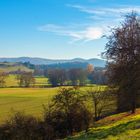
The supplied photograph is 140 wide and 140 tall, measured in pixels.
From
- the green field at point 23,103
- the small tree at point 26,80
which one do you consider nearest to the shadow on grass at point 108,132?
the green field at point 23,103

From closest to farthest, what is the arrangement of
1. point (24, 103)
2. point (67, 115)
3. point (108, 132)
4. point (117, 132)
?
1. point (117, 132)
2. point (108, 132)
3. point (67, 115)
4. point (24, 103)

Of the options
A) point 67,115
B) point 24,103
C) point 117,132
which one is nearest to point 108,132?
point 117,132

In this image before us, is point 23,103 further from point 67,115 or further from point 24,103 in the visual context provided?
point 67,115

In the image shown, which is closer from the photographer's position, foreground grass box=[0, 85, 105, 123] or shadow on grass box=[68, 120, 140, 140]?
shadow on grass box=[68, 120, 140, 140]

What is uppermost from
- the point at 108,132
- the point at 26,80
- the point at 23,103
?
the point at 26,80

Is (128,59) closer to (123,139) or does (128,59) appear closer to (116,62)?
(116,62)

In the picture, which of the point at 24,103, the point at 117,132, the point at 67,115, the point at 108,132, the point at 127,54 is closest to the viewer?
the point at 117,132

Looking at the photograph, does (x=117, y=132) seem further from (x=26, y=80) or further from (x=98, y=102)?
(x=26, y=80)

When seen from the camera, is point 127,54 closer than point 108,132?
No

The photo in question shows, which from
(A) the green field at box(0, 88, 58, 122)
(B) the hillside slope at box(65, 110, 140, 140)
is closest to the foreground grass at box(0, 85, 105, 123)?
(A) the green field at box(0, 88, 58, 122)

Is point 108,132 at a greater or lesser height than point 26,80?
lesser

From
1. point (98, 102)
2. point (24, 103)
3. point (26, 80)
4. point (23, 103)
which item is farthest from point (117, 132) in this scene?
point (26, 80)

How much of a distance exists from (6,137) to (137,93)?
65.4ft

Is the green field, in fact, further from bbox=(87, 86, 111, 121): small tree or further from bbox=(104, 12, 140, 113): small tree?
bbox=(104, 12, 140, 113): small tree
